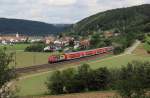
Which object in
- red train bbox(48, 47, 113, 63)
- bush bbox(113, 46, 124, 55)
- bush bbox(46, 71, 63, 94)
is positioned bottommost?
bush bbox(46, 71, 63, 94)

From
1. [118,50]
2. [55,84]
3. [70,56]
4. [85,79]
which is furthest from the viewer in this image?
[118,50]

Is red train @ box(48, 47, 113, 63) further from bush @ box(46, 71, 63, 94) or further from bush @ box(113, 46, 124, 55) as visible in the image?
bush @ box(46, 71, 63, 94)

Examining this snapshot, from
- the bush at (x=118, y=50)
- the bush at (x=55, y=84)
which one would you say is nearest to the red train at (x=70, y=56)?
the bush at (x=118, y=50)

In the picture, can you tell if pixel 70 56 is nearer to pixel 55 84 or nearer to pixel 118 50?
pixel 118 50

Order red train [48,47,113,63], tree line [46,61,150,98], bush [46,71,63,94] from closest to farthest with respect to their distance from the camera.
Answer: bush [46,71,63,94]
tree line [46,61,150,98]
red train [48,47,113,63]

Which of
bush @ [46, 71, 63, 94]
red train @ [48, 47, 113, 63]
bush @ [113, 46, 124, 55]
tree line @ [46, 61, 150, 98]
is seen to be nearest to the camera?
bush @ [46, 71, 63, 94]

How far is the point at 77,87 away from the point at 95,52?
39.9m

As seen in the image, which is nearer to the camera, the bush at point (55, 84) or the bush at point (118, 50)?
the bush at point (55, 84)

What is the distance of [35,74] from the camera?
55750 millimetres

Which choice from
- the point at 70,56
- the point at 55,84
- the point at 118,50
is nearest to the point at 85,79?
the point at 55,84

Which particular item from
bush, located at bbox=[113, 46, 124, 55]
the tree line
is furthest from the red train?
the tree line

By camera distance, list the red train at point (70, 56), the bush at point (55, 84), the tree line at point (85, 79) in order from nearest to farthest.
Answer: the bush at point (55, 84) → the tree line at point (85, 79) → the red train at point (70, 56)

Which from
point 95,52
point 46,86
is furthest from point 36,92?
point 95,52

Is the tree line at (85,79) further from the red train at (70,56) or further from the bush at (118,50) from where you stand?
the bush at (118,50)
